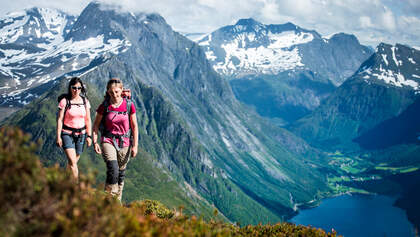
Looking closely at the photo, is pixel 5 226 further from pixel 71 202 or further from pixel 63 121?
pixel 63 121

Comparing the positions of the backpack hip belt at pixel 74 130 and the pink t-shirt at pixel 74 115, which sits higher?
the pink t-shirt at pixel 74 115

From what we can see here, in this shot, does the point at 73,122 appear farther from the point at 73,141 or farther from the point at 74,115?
the point at 73,141

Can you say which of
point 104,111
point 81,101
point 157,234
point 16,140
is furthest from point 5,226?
point 81,101

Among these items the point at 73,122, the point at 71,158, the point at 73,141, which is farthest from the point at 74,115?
the point at 71,158

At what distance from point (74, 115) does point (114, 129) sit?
234 centimetres

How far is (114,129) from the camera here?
1566 cm

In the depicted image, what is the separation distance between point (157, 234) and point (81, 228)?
2.17 metres

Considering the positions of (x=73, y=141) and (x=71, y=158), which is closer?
(x=71, y=158)

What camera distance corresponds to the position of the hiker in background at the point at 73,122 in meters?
16.1

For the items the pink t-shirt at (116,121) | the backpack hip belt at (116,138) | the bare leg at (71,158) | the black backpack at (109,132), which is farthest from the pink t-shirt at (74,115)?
the backpack hip belt at (116,138)

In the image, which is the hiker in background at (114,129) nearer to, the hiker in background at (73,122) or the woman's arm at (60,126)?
the hiker in background at (73,122)

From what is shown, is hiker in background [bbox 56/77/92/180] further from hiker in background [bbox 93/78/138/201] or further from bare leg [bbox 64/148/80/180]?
hiker in background [bbox 93/78/138/201]

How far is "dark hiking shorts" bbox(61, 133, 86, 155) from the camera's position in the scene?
16141 millimetres

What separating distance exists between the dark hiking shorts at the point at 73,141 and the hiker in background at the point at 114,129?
Answer: 121cm
